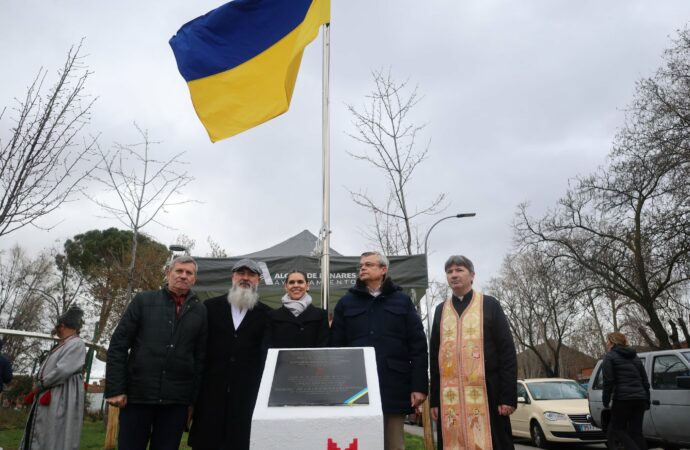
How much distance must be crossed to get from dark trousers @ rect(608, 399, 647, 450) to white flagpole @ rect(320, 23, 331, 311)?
456 cm

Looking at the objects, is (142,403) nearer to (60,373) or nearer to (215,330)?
(215,330)

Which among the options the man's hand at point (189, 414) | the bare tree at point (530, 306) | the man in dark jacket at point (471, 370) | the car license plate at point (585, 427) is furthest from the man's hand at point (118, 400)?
the bare tree at point (530, 306)

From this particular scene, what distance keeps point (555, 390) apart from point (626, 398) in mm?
5363

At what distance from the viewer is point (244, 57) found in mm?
6035

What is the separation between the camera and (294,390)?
10.0 feet

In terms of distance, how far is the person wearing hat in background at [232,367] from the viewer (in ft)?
13.3

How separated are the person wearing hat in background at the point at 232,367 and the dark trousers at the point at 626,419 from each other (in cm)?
513

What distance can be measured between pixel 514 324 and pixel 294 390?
39.9 metres

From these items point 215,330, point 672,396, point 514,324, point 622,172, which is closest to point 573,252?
point 622,172

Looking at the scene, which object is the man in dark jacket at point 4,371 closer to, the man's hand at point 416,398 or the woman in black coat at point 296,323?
the woman in black coat at point 296,323

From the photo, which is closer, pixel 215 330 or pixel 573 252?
pixel 215 330

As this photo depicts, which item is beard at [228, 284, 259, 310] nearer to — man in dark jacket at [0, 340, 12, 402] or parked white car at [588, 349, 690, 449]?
man in dark jacket at [0, 340, 12, 402]

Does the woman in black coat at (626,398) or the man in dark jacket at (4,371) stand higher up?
Answer: the man in dark jacket at (4,371)

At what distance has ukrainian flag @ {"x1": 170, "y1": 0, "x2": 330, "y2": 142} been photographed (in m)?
5.77
